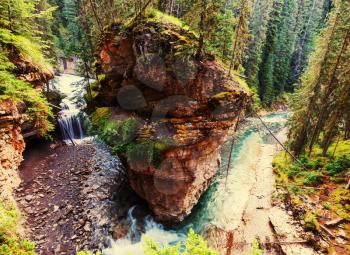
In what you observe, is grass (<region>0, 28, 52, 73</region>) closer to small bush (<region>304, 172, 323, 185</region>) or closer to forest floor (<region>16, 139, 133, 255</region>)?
forest floor (<region>16, 139, 133, 255</region>)

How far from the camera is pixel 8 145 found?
12.5 m

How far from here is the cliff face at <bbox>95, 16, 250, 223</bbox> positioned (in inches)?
556

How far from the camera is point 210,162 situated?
17.2 metres

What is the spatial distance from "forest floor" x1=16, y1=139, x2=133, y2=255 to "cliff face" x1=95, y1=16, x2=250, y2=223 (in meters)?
2.96

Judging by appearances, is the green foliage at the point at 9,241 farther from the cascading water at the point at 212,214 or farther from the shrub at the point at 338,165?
the shrub at the point at 338,165

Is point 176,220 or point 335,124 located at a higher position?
point 335,124

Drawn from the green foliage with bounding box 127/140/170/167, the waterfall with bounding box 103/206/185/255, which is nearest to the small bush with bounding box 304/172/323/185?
the waterfall with bounding box 103/206/185/255

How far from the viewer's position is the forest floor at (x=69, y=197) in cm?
1302

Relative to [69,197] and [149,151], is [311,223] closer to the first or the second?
[149,151]

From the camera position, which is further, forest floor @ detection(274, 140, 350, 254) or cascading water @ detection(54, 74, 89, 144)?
→ cascading water @ detection(54, 74, 89, 144)

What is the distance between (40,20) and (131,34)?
25.0 meters

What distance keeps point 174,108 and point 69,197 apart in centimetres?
908

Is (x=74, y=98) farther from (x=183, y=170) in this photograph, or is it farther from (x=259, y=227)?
(x=259, y=227)

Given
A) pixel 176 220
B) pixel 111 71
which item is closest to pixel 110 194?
pixel 176 220
